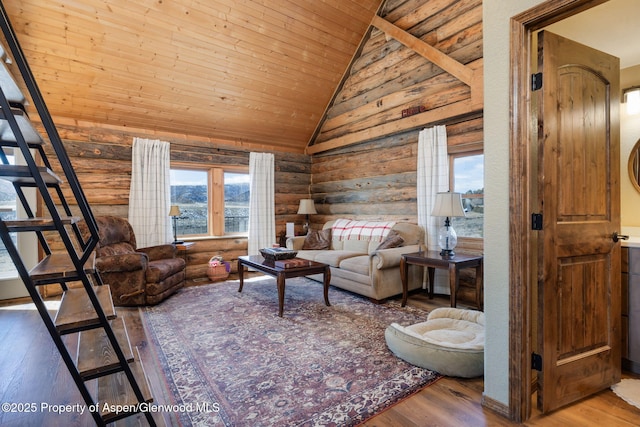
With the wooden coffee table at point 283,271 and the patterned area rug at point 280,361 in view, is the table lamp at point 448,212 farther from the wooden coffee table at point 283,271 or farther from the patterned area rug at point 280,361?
the wooden coffee table at point 283,271

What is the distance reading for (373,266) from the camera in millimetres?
3732

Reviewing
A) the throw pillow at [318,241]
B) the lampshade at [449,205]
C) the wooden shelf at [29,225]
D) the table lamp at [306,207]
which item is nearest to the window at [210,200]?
the table lamp at [306,207]

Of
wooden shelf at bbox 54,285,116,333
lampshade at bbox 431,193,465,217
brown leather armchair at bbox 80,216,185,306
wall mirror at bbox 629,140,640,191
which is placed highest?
wall mirror at bbox 629,140,640,191

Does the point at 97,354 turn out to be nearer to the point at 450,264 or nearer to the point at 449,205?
the point at 450,264

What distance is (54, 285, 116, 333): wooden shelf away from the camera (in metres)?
1.25

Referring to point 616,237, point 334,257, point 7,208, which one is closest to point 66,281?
point 616,237

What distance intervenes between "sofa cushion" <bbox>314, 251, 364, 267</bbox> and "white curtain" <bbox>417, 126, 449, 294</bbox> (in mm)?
1010

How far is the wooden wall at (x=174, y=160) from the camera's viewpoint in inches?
176

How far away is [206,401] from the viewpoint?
1.91 m

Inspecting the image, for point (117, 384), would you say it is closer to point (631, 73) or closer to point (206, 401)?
point (206, 401)

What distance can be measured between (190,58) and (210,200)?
2.29m

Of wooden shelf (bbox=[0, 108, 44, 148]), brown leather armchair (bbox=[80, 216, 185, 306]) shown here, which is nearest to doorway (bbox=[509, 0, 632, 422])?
wooden shelf (bbox=[0, 108, 44, 148])

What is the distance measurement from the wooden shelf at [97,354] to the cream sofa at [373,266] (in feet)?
8.57

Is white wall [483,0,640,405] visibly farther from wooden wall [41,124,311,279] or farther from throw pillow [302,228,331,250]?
wooden wall [41,124,311,279]
